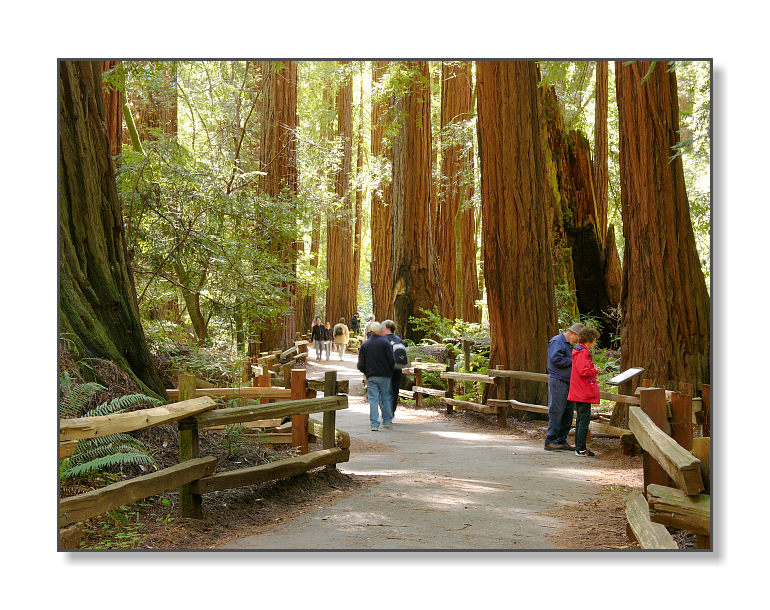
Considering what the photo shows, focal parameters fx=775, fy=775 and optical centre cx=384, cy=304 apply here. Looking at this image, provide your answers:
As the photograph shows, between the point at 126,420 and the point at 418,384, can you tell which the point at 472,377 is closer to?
the point at 418,384

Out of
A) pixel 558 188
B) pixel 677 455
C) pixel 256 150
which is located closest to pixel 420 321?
pixel 558 188

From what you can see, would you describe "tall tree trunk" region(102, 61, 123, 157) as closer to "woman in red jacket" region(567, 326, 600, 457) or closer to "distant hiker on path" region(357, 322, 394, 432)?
"distant hiker on path" region(357, 322, 394, 432)

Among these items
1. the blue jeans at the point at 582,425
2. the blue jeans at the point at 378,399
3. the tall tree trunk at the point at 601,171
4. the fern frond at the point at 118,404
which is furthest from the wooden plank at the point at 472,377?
the fern frond at the point at 118,404

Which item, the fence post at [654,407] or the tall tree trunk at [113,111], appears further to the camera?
the tall tree trunk at [113,111]

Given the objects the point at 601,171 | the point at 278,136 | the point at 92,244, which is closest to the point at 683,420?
the point at 92,244

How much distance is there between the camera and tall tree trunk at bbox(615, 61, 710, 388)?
26.2 feet

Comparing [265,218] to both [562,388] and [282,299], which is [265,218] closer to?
[282,299]

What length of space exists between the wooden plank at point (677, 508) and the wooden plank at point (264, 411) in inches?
106

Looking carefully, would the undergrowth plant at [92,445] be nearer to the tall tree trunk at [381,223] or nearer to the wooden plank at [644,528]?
the wooden plank at [644,528]

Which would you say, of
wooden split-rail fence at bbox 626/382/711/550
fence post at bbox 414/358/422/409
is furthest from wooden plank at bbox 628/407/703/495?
fence post at bbox 414/358/422/409

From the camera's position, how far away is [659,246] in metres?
8.16

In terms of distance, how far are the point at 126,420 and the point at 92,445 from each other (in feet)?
2.59

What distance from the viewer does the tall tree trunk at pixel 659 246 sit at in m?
8.00
